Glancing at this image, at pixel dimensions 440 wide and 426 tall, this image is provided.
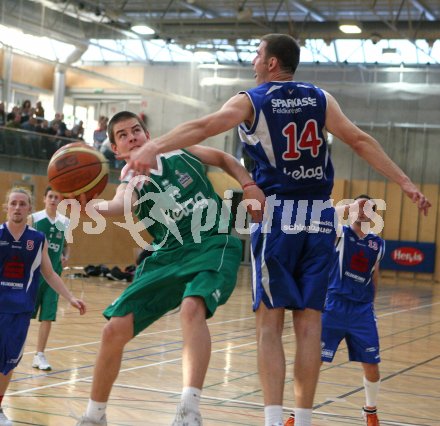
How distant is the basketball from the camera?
4.87 metres

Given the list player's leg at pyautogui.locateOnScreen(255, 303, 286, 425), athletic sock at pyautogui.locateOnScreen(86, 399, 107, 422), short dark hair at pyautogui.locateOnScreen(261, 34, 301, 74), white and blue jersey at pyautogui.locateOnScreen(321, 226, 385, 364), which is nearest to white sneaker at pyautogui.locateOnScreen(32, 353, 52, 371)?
white and blue jersey at pyautogui.locateOnScreen(321, 226, 385, 364)

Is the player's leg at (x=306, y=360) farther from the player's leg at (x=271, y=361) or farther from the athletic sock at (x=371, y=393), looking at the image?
the athletic sock at (x=371, y=393)

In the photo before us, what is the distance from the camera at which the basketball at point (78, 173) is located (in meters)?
4.87

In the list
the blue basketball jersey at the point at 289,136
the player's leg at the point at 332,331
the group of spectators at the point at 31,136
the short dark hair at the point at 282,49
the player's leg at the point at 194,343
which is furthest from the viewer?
the group of spectators at the point at 31,136

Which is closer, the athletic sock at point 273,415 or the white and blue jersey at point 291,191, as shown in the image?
the athletic sock at point 273,415

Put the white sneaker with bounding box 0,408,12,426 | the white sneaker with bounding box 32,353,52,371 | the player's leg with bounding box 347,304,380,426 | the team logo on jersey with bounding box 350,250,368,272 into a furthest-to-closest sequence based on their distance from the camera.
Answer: the white sneaker with bounding box 32,353,52,371 < the team logo on jersey with bounding box 350,250,368,272 < the player's leg with bounding box 347,304,380,426 < the white sneaker with bounding box 0,408,12,426

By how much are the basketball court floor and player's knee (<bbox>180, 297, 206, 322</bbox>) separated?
6.36ft

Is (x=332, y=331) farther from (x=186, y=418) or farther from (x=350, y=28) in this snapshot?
(x=350, y=28)

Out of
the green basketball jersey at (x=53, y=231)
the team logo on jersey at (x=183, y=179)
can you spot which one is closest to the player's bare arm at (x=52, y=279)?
the team logo on jersey at (x=183, y=179)

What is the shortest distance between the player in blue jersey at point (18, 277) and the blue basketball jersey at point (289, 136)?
7.44ft

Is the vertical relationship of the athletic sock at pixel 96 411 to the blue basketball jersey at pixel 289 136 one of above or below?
below

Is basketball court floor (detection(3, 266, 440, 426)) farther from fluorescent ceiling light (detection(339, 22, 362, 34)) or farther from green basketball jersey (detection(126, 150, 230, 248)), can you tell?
fluorescent ceiling light (detection(339, 22, 362, 34))

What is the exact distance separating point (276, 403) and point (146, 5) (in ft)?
84.2

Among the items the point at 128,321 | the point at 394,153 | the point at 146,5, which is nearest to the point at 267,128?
the point at 128,321
